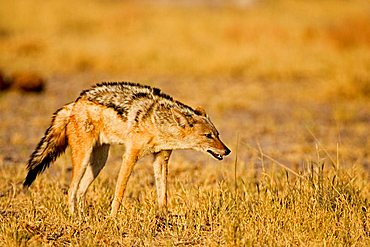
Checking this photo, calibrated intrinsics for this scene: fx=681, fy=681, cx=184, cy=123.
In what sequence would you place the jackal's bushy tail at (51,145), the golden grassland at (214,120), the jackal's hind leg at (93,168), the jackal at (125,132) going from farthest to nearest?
the jackal's hind leg at (93,168), the jackal's bushy tail at (51,145), the jackal at (125,132), the golden grassland at (214,120)

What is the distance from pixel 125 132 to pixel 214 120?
7149 millimetres

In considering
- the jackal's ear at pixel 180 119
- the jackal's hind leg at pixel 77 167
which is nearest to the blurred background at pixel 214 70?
the jackal's ear at pixel 180 119

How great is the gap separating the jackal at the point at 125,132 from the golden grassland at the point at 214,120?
27 cm

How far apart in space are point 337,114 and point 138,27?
15.6m

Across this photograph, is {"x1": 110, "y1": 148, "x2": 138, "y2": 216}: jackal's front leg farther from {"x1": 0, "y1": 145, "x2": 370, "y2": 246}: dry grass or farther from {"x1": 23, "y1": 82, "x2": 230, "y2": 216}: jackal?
{"x1": 0, "y1": 145, "x2": 370, "y2": 246}: dry grass

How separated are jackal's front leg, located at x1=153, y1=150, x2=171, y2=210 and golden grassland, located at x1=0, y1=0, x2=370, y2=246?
169mm

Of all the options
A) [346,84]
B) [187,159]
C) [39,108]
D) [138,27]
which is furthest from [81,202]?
[138,27]

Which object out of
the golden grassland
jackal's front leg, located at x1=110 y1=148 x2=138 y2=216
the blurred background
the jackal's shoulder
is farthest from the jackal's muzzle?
the blurred background

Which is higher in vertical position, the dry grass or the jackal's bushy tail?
the jackal's bushy tail

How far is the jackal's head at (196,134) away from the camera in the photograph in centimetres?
697

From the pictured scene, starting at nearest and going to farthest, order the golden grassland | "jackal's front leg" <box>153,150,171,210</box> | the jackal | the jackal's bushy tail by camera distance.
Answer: the golden grassland < the jackal < "jackal's front leg" <box>153,150,171,210</box> < the jackal's bushy tail

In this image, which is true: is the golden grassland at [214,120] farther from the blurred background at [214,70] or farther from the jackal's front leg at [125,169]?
the jackal's front leg at [125,169]

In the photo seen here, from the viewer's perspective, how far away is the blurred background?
12492 mm

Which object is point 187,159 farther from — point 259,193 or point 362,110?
point 362,110
